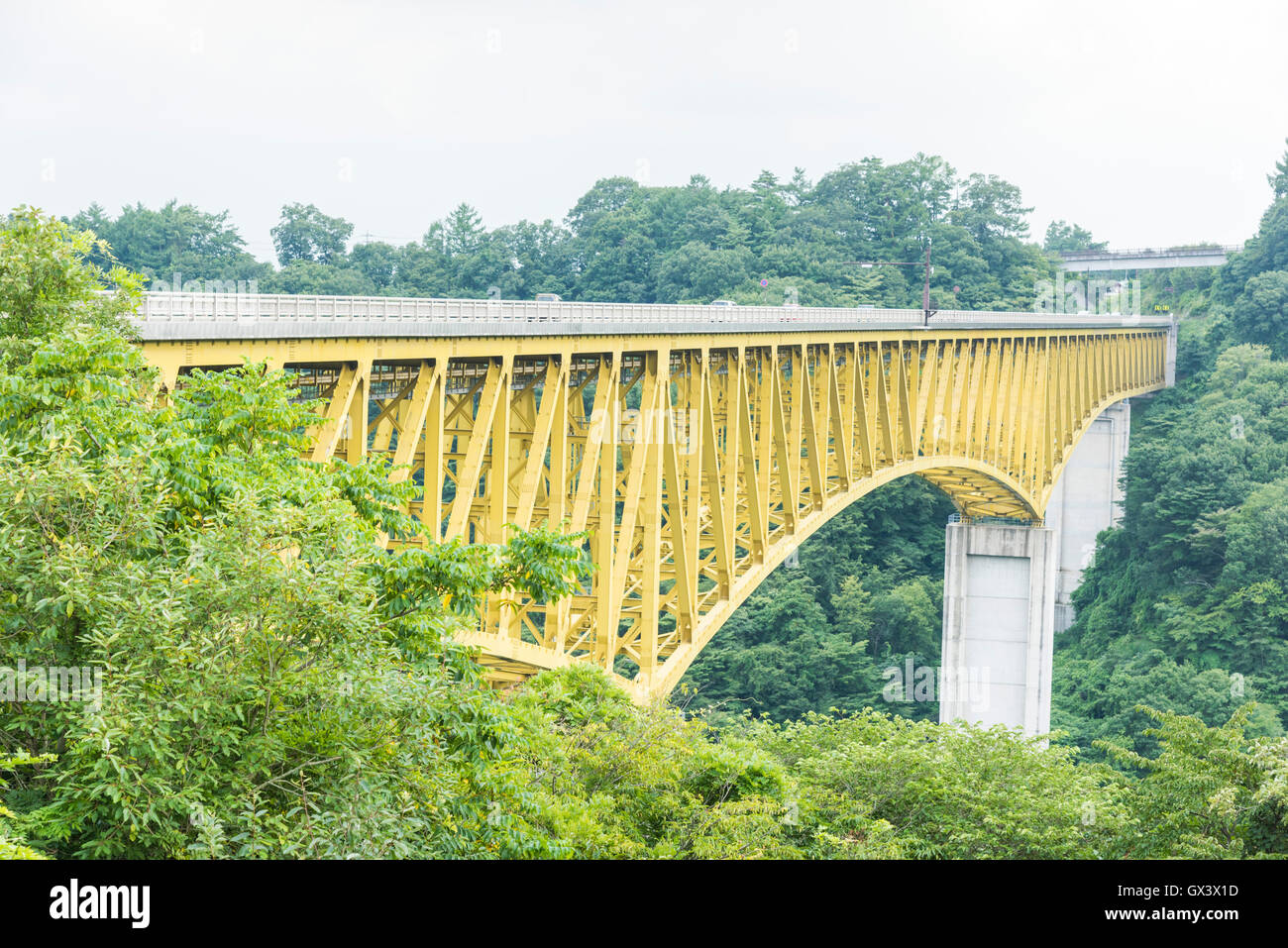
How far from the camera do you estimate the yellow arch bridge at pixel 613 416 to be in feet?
55.5

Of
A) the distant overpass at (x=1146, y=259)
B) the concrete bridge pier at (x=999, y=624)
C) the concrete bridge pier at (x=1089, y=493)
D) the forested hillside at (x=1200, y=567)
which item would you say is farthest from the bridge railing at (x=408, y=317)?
the distant overpass at (x=1146, y=259)

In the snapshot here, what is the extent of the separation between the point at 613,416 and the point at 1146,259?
4086 inches

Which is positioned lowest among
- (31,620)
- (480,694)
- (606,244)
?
(480,694)

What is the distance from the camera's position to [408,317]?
18.3 metres

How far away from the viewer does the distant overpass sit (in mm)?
113000

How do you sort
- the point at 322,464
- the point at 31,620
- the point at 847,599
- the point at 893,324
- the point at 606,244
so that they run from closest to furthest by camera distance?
the point at 31,620 < the point at 322,464 < the point at 893,324 < the point at 847,599 < the point at 606,244

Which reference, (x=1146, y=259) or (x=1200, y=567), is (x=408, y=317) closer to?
(x=1200, y=567)

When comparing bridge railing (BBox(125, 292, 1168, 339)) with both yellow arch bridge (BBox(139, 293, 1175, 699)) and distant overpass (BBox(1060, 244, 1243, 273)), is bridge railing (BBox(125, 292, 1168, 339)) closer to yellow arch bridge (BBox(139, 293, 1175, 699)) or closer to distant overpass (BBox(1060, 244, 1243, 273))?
yellow arch bridge (BBox(139, 293, 1175, 699))

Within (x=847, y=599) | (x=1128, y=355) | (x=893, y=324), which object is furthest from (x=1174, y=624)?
(x=893, y=324)

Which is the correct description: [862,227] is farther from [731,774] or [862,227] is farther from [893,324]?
[731,774]

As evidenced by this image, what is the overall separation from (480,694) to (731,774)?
8.64 metres

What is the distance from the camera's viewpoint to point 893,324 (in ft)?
124

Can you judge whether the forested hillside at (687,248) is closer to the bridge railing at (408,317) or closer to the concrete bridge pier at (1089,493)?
the concrete bridge pier at (1089,493)

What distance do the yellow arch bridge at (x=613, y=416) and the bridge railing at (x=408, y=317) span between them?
0.11 ft
